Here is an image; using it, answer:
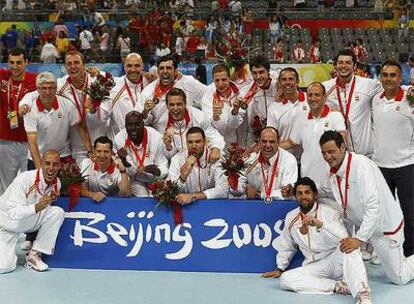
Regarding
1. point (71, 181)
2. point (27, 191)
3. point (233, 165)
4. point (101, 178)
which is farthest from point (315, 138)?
point (27, 191)

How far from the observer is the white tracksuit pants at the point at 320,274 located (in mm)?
6242

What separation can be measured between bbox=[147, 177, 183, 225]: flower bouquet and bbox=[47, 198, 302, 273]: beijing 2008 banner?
2.5 inches

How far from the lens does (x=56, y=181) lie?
281 inches

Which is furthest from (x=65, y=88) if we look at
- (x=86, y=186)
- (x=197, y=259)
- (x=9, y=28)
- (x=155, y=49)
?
(x=9, y=28)

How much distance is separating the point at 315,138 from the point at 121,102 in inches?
91.4

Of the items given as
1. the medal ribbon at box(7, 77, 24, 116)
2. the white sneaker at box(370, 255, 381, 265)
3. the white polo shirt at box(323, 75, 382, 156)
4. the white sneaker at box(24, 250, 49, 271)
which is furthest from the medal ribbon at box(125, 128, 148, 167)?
the white sneaker at box(370, 255, 381, 265)

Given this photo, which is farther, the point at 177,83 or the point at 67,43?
the point at 67,43

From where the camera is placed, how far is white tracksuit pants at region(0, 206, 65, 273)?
704 centimetres

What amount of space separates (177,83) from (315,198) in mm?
2551

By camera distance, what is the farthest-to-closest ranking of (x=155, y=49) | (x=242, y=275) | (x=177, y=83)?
(x=155, y=49) → (x=177, y=83) → (x=242, y=275)

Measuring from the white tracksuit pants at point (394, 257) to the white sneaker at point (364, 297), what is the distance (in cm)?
68

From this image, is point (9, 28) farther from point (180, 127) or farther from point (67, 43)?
point (180, 127)

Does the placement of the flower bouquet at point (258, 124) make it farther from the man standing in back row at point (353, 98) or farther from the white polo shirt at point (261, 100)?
the man standing in back row at point (353, 98)

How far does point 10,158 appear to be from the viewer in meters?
8.45
